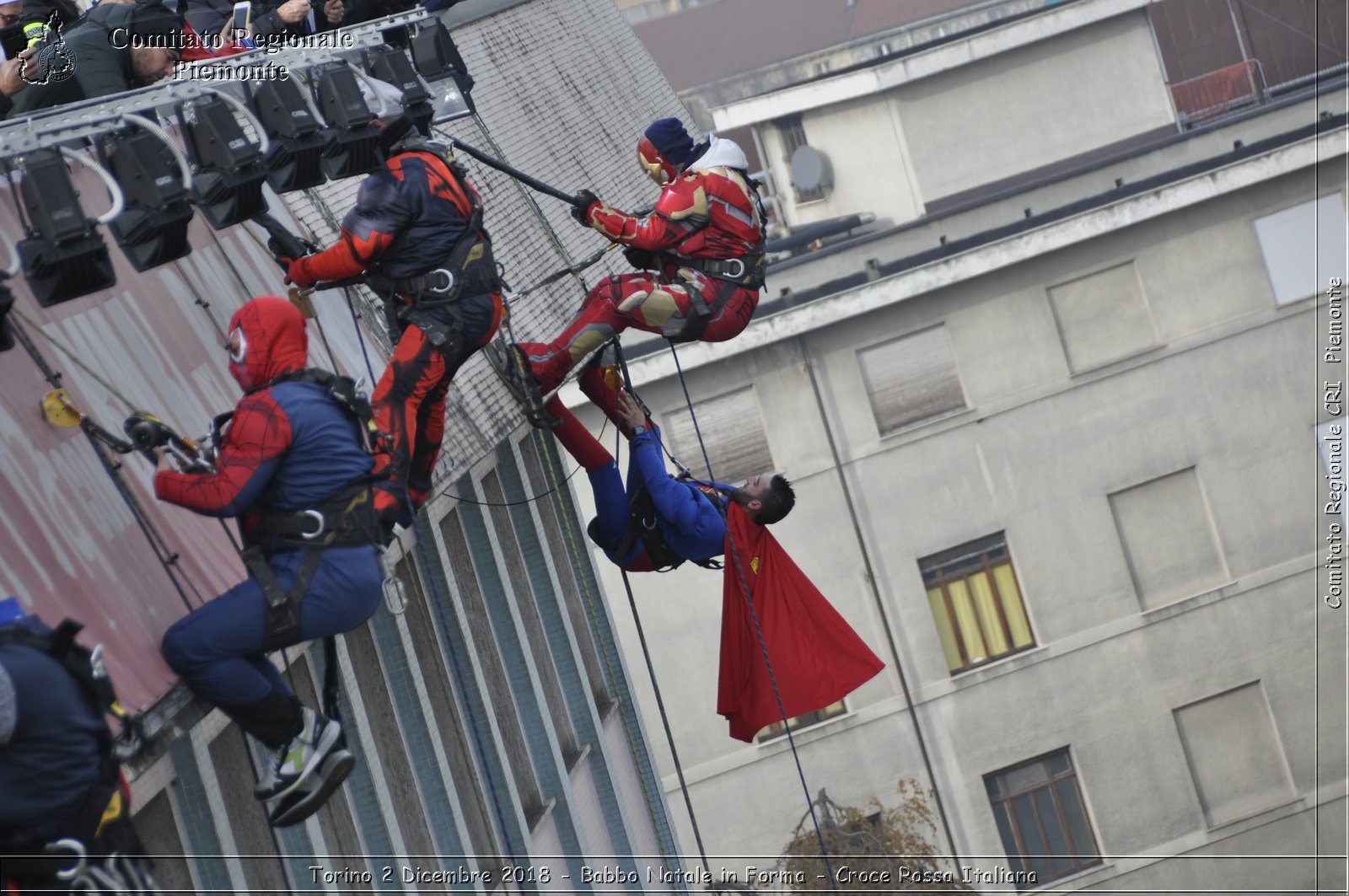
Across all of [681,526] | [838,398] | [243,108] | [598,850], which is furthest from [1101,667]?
[243,108]

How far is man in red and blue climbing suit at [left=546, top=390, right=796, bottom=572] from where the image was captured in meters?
9.78

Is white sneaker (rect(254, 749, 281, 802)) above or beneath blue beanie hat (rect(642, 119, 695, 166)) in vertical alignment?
beneath

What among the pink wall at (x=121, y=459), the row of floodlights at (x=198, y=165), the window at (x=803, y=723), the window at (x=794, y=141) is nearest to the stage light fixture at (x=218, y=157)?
the row of floodlights at (x=198, y=165)

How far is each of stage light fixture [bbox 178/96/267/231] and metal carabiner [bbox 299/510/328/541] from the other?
129 cm

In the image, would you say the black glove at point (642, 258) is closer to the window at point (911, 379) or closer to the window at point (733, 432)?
the window at point (733, 432)

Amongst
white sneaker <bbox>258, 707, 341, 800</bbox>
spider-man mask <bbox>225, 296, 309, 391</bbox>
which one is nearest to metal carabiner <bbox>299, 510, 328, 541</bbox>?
spider-man mask <bbox>225, 296, 309, 391</bbox>

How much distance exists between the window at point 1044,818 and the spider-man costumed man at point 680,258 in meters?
18.5

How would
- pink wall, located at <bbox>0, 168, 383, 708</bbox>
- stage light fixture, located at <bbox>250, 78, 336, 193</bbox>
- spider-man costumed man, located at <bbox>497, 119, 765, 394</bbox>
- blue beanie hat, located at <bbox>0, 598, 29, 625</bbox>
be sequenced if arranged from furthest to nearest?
spider-man costumed man, located at <bbox>497, 119, 765, 394</bbox> < stage light fixture, located at <bbox>250, 78, 336, 193</bbox> < pink wall, located at <bbox>0, 168, 383, 708</bbox> < blue beanie hat, located at <bbox>0, 598, 29, 625</bbox>

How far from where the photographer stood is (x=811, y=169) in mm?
35438

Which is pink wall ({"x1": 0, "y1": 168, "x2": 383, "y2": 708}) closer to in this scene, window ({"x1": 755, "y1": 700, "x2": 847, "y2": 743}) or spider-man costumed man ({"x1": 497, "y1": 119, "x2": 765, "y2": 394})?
spider-man costumed man ({"x1": 497, "y1": 119, "x2": 765, "y2": 394})

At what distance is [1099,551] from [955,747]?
12.7 ft

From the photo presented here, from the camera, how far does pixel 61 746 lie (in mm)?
4902

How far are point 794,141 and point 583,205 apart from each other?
28.0 metres

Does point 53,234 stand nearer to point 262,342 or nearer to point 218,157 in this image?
point 262,342
